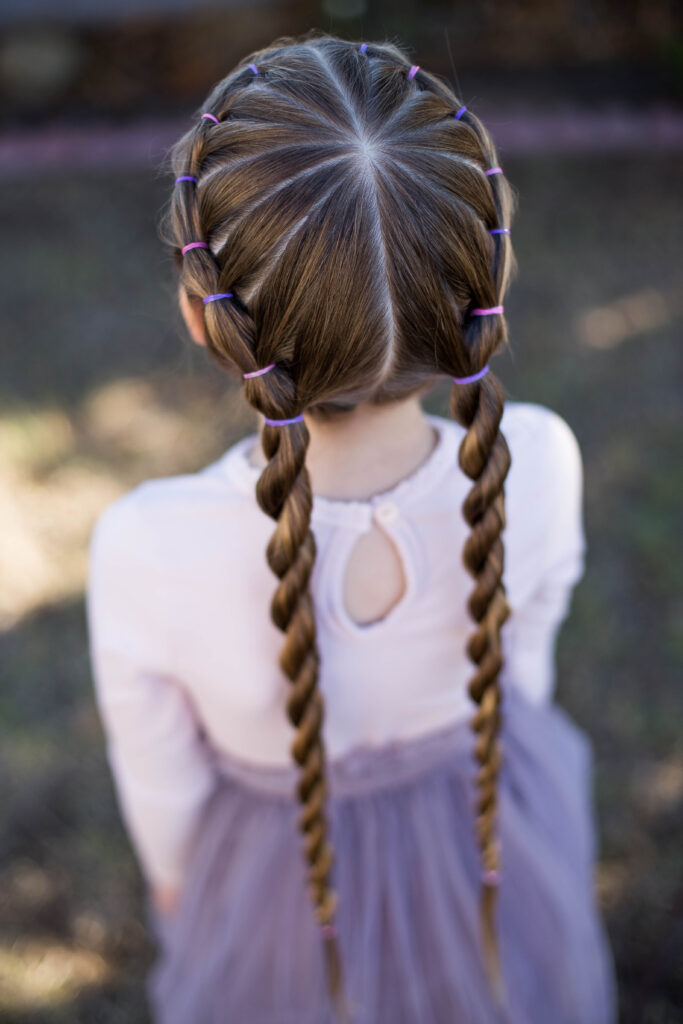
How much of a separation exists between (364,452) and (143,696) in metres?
0.42

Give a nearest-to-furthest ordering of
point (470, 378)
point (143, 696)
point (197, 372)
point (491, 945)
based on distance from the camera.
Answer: point (470, 378) → point (143, 696) → point (491, 945) → point (197, 372)

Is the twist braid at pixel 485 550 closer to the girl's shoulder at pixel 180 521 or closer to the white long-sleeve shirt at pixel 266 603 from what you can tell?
the white long-sleeve shirt at pixel 266 603

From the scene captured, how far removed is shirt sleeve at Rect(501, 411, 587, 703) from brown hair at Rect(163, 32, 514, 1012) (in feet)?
0.64

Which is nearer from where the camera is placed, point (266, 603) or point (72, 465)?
point (266, 603)

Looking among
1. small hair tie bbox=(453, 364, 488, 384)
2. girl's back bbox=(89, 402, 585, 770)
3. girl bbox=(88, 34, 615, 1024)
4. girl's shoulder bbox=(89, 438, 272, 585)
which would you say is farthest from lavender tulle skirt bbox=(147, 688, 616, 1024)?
small hair tie bbox=(453, 364, 488, 384)

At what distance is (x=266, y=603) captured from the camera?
2.82 feet

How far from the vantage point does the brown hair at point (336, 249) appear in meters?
0.63

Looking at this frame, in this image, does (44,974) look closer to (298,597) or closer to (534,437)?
(298,597)

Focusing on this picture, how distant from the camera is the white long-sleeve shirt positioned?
827mm

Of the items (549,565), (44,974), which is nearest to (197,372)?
(44,974)

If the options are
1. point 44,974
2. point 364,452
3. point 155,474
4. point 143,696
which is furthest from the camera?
point 155,474

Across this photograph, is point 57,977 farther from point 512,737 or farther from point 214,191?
point 214,191

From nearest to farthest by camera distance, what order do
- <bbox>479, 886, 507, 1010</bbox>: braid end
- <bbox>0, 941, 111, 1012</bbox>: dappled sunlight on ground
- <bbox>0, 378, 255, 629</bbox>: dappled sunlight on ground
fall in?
<bbox>479, 886, 507, 1010</bbox>: braid end
<bbox>0, 941, 111, 1012</bbox>: dappled sunlight on ground
<bbox>0, 378, 255, 629</bbox>: dappled sunlight on ground

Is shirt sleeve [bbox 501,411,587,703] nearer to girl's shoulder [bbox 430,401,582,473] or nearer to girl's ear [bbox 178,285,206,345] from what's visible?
girl's shoulder [bbox 430,401,582,473]
